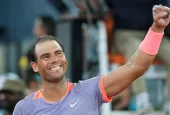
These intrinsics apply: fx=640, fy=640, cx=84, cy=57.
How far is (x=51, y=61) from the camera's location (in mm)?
4242

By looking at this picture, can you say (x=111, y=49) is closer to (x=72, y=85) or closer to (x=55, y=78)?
(x=72, y=85)

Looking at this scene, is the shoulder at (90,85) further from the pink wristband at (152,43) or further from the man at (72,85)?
the pink wristband at (152,43)

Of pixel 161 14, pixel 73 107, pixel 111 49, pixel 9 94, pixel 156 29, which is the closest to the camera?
pixel 161 14

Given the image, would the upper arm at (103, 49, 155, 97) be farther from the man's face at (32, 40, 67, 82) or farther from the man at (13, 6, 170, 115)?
the man's face at (32, 40, 67, 82)

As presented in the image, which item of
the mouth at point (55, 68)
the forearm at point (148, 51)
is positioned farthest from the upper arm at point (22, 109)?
the forearm at point (148, 51)

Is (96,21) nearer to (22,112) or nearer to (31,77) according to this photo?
(31,77)

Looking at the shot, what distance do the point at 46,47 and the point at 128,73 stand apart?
599 mm

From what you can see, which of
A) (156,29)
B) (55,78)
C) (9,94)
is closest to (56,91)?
(55,78)

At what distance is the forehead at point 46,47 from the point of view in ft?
14.1

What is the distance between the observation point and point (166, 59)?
301 inches

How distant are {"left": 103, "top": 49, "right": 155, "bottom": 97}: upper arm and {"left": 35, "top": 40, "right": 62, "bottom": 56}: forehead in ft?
1.37

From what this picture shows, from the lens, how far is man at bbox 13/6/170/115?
161 inches

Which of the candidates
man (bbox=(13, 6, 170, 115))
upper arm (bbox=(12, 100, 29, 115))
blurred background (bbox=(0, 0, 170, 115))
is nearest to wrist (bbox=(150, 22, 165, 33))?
man (bbox=(13, 6, 170, 115))

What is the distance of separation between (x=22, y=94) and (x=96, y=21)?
126 cm
